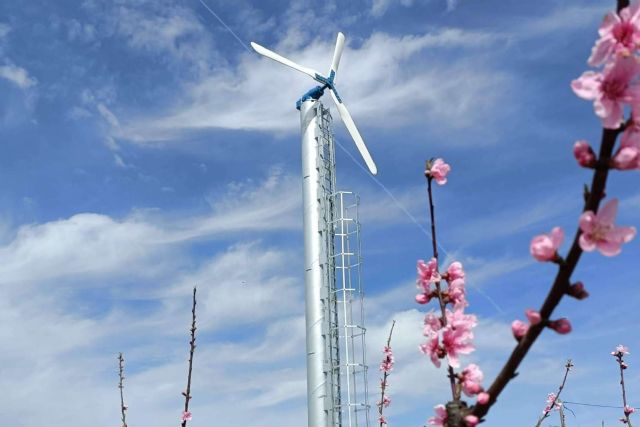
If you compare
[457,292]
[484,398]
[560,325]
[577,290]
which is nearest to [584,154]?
[577,290]

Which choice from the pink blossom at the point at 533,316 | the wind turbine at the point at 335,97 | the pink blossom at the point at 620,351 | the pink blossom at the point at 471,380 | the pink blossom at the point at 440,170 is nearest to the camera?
the pink blossom at the point at 533,316

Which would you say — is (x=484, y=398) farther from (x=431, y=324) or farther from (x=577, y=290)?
(x=431, y=324)

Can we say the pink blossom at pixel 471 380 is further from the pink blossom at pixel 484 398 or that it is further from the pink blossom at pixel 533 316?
the pink blossom at pixel 533 316

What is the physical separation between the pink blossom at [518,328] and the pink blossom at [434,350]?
0.90 metres

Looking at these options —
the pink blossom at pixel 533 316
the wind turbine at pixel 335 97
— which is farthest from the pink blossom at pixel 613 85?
the wind turbine at pixel 335 97

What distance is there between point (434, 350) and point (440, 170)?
1270 millimetres

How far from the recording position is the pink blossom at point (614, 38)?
188 cm

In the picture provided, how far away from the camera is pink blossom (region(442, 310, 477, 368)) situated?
9.39ft

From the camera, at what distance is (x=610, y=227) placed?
1874 millimetres

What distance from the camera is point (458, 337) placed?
289 cm

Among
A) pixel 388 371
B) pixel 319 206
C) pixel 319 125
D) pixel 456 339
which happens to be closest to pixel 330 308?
pixel 319 206

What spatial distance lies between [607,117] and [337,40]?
30393 mm

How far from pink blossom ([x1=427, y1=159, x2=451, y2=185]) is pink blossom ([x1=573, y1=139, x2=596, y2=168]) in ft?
6.43

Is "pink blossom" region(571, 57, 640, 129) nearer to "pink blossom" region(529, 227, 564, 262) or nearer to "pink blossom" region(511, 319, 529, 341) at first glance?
"pink blossom" region(529, 227, 564, 262)
